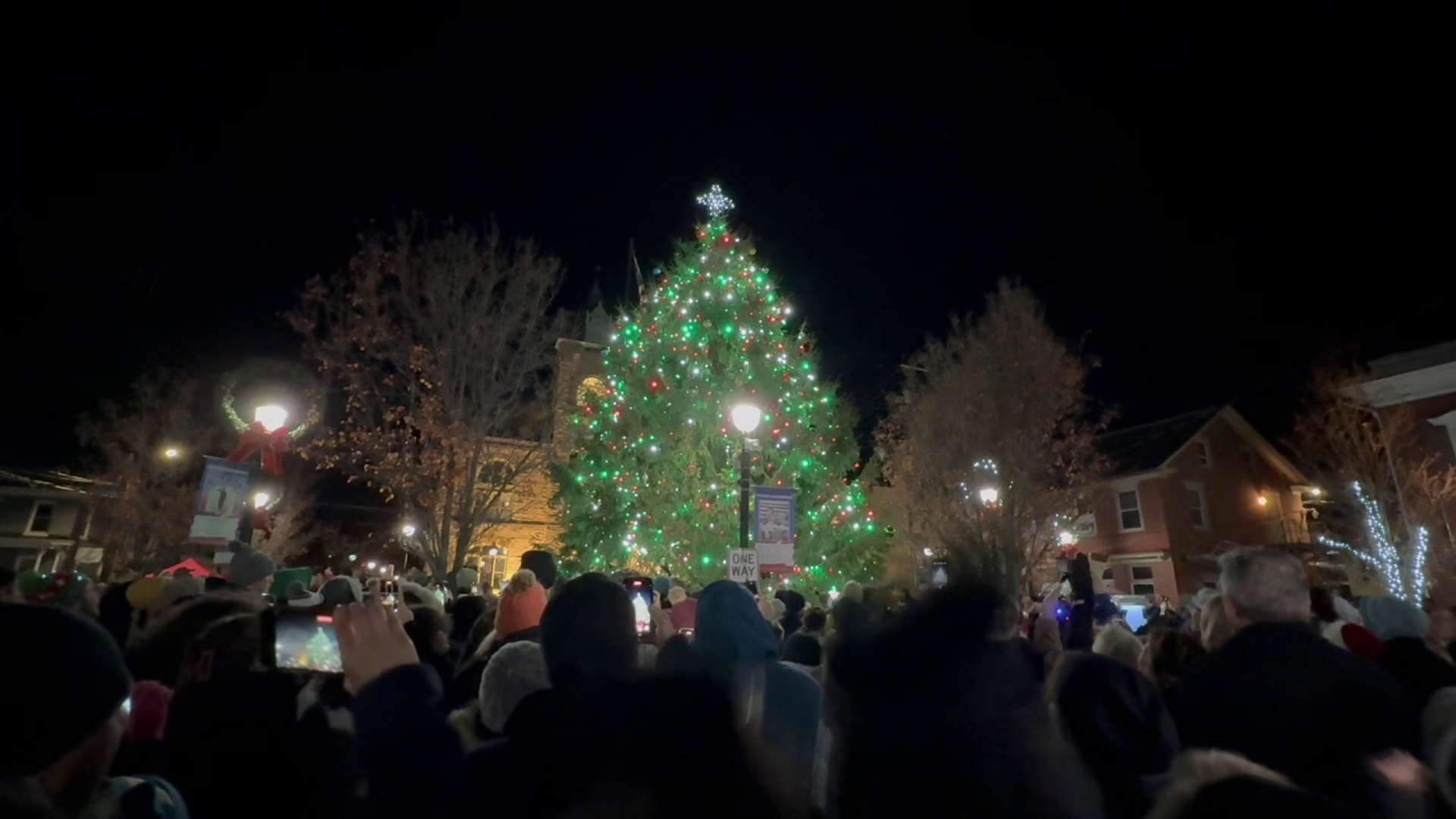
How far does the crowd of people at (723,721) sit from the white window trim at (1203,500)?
36.6 m

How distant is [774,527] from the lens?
12.0 meters

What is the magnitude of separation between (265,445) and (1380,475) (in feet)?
102

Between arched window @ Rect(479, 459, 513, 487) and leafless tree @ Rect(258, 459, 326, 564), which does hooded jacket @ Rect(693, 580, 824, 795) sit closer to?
arched window @ Rect(479, 459, 513, 487)

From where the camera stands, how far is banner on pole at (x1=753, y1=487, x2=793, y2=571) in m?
11.8

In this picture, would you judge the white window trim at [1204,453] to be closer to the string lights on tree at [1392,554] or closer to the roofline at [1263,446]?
the roofline at [1263,446]

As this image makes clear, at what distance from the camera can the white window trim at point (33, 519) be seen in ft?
139

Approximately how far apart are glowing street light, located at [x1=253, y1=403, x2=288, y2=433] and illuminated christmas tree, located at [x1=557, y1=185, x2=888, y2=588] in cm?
922

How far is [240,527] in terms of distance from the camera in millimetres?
9859

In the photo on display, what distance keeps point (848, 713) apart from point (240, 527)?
1037cm

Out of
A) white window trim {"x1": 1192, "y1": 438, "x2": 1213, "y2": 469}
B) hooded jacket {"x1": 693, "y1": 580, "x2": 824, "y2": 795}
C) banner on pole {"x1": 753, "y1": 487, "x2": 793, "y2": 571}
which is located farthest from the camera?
white window trim {"x1": 1192, "y1": 438, "x2": 1213, "y2": 469}

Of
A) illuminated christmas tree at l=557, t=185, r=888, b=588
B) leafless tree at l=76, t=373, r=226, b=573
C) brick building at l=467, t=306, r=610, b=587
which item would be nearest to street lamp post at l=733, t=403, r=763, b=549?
illuminated christmas tree at l=557, t=185, r=888, b=588

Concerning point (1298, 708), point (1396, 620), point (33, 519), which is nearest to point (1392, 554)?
point (1396, 620)

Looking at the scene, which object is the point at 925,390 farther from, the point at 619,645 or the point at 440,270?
the point at 619,645

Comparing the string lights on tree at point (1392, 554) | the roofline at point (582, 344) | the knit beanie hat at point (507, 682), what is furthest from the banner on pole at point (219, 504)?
the roofline at point (582, 344)
